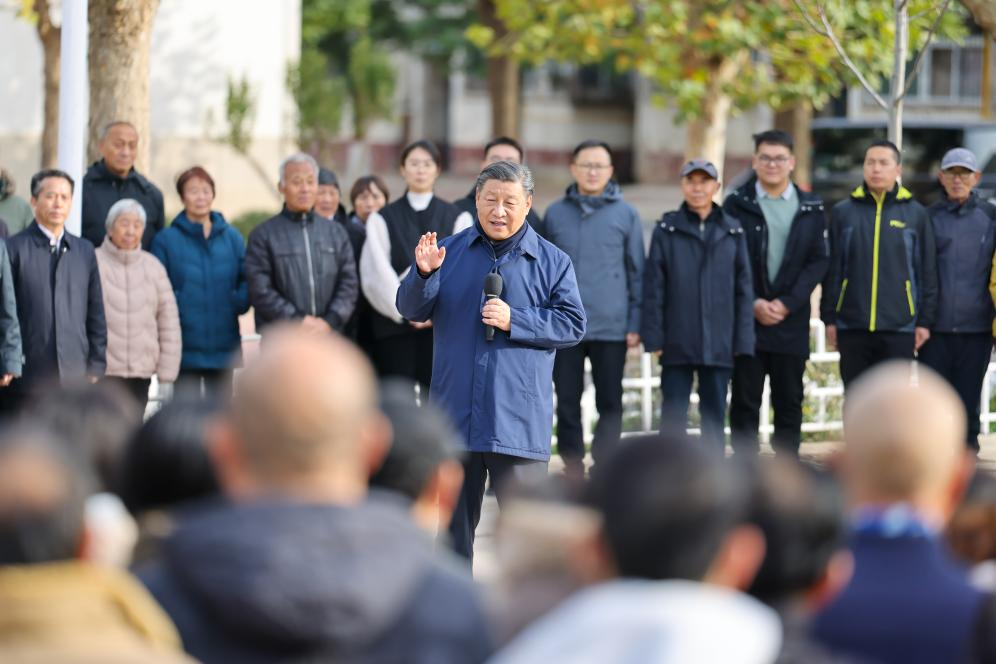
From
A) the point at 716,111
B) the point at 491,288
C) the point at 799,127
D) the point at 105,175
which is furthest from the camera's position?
the point at 799,127

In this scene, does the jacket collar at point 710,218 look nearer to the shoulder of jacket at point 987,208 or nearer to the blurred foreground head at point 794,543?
the shoulder of jacket at point 987,208

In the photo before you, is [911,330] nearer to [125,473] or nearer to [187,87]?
[125,473]

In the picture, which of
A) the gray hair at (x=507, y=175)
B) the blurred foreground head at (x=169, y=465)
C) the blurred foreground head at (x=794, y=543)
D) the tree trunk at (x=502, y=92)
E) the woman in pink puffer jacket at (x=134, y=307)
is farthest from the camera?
the tree trunk at (x=502, y=92)

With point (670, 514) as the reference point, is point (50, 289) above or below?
above

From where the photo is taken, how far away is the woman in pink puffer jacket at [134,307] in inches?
350

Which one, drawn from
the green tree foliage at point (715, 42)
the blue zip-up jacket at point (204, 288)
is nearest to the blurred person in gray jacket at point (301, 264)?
the blue zip-up jacket at point (204, 288)

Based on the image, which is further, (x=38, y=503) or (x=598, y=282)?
(x=598, y=282)

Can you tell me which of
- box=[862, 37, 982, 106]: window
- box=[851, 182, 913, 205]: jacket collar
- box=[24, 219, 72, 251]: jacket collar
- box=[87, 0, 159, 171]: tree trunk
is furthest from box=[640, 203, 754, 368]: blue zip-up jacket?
box=[862, 37, 982, 106]: window

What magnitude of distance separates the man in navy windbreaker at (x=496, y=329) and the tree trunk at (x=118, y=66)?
5347 millimetres

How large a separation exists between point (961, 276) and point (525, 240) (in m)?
3.69

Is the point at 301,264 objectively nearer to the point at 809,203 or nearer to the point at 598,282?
the point at 598,282

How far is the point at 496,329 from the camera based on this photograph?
7.26m

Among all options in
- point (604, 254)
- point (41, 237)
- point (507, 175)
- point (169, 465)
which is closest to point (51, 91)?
point (41, 237)

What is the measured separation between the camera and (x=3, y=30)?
21484 millimetres
